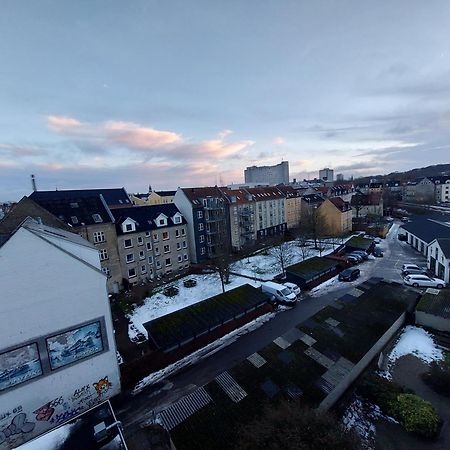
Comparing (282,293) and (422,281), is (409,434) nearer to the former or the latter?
(282,293)

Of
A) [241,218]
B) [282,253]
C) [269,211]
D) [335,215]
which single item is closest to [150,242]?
[241,218]

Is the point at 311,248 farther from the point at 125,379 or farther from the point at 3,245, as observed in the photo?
the point at 3,245

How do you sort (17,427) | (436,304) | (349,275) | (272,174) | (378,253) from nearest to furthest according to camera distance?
(17,427) < (436,304) < (349,275) < (378,253) < (272,174)

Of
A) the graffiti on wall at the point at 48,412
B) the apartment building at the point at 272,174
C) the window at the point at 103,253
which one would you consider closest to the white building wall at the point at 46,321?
the graffiti on wall at the point at 48,412

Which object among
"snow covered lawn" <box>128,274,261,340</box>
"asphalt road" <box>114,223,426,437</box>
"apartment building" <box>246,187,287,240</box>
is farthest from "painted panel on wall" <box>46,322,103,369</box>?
"apartment building" <box>246,187,287,240</box>

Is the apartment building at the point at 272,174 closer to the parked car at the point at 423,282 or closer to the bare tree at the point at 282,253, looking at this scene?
the bare tree at the point at 282,253

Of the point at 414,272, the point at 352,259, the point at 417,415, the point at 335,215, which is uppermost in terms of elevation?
the point at 335,215

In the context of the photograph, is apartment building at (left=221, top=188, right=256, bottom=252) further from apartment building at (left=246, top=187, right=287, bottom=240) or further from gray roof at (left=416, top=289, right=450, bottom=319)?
gray roof at (left=416, top=289, right=450, bottom=319)
